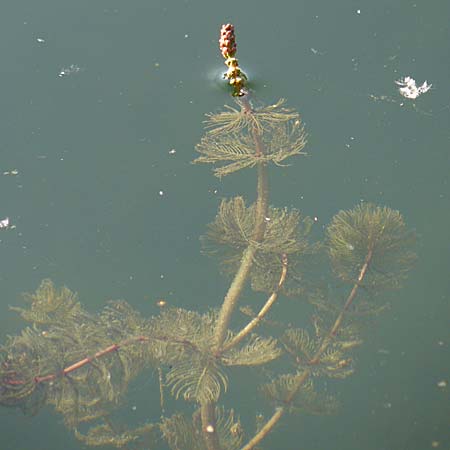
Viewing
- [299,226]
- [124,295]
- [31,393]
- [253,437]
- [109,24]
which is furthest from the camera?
[109,24]

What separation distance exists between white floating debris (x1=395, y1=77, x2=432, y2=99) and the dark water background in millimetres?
42

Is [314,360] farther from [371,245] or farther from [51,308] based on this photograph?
[51,308]

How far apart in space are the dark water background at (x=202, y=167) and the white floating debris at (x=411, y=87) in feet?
0.14

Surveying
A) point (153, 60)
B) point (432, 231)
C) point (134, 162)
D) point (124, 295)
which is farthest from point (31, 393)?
point (432, 231)

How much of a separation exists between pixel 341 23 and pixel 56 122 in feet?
6.58

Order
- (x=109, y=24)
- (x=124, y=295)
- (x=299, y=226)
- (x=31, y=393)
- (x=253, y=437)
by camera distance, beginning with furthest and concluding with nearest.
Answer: (x=109, y=24) → (x=124, y=295) → (x=299, y=226) → (x=253, y=437) → (x=31, y=393)

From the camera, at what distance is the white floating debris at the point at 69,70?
4152 mm

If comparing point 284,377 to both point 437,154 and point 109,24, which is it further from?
point 109,24

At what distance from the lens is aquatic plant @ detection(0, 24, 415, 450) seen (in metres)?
3.12

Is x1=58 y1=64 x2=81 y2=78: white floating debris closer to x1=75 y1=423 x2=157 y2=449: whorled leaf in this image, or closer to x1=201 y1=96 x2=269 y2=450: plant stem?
x1=201 y1=96 x2=269 y2=450: plant stem

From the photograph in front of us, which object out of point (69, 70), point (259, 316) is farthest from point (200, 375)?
point (69, 70)

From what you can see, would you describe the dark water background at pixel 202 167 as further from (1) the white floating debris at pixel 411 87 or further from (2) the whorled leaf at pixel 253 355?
(2) the whorled leaf at pixel 253 355

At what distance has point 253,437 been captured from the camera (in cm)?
340

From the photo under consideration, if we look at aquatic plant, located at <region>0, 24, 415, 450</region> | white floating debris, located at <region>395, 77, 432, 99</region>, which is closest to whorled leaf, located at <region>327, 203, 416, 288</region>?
aquatic plant, located at <region>0, 24, 415, 450</region>
